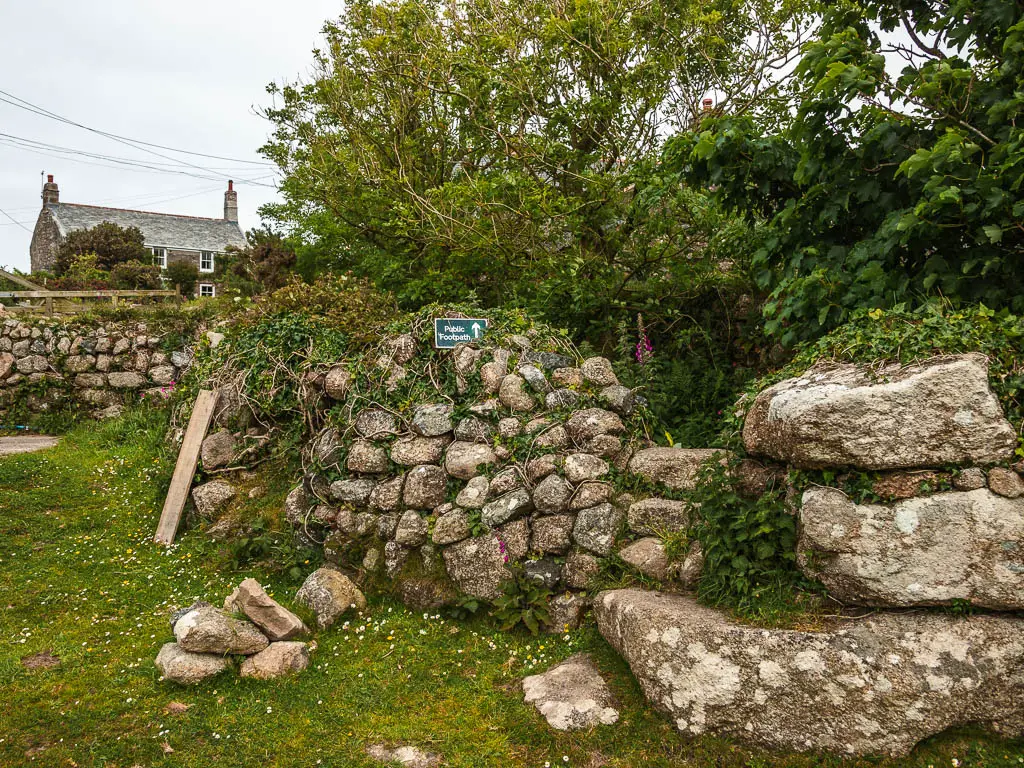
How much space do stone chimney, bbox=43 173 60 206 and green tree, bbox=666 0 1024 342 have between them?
36.5 meters

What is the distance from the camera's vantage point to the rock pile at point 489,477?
4938 millimetres

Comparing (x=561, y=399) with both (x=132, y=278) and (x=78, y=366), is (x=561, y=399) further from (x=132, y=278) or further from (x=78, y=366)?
(x=132, y=278)

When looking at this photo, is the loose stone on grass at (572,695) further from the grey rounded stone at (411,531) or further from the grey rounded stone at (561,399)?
the grey rounded stone at (561,399)

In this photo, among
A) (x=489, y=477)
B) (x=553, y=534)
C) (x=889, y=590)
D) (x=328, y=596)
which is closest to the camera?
(x=889, y=590)

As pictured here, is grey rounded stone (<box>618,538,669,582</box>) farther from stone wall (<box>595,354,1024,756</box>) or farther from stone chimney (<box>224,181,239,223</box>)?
stone chimney (<box>224,181,239,223</box>)

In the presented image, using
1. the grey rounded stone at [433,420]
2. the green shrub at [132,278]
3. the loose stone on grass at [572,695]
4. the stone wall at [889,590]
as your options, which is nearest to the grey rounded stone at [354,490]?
the grey rounded stone at [433,420]

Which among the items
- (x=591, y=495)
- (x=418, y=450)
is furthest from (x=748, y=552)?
(x=418, y=450)

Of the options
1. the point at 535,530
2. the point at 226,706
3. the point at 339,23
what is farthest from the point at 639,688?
the point at 339,23

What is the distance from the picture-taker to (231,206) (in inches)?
1453

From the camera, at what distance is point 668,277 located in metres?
7.38

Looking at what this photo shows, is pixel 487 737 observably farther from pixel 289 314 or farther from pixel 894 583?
pixel 289 314

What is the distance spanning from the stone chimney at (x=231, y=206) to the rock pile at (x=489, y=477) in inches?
1359

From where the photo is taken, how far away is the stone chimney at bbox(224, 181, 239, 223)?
36.7m

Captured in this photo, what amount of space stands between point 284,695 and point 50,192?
36.6 m
